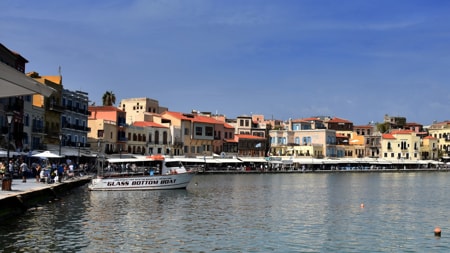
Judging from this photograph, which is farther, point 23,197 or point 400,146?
point 400,146

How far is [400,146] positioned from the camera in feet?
452

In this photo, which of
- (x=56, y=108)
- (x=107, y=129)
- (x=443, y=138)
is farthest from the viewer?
(x=443, y=138)

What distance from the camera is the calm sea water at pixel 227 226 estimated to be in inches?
858

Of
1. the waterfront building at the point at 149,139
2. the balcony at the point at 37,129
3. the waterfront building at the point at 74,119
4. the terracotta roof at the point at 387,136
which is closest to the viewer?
the balcony at the point at 37,129

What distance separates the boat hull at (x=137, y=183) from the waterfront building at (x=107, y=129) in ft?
113

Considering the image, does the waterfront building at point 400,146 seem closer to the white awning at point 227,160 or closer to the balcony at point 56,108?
the white awning at point 227,160

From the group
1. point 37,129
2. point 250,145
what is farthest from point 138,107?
point 37,129

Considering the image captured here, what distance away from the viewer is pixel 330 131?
129m

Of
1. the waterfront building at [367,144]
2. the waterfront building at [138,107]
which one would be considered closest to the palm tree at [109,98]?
the waterfront building at [138,107]

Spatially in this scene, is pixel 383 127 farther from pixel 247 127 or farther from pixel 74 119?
pixel 74 119

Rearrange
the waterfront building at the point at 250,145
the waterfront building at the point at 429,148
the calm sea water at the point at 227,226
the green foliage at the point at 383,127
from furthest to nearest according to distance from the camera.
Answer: the green foliage at the point at 383,127 < the waterfront building at the point at 429,148 < the waterfront building at the point at 250,145 < the calm sea water at the point at 227,226

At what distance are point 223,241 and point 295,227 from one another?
5109mm

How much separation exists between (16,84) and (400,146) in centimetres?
13262

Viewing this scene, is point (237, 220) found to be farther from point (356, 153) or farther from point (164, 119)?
point (356, 153)
